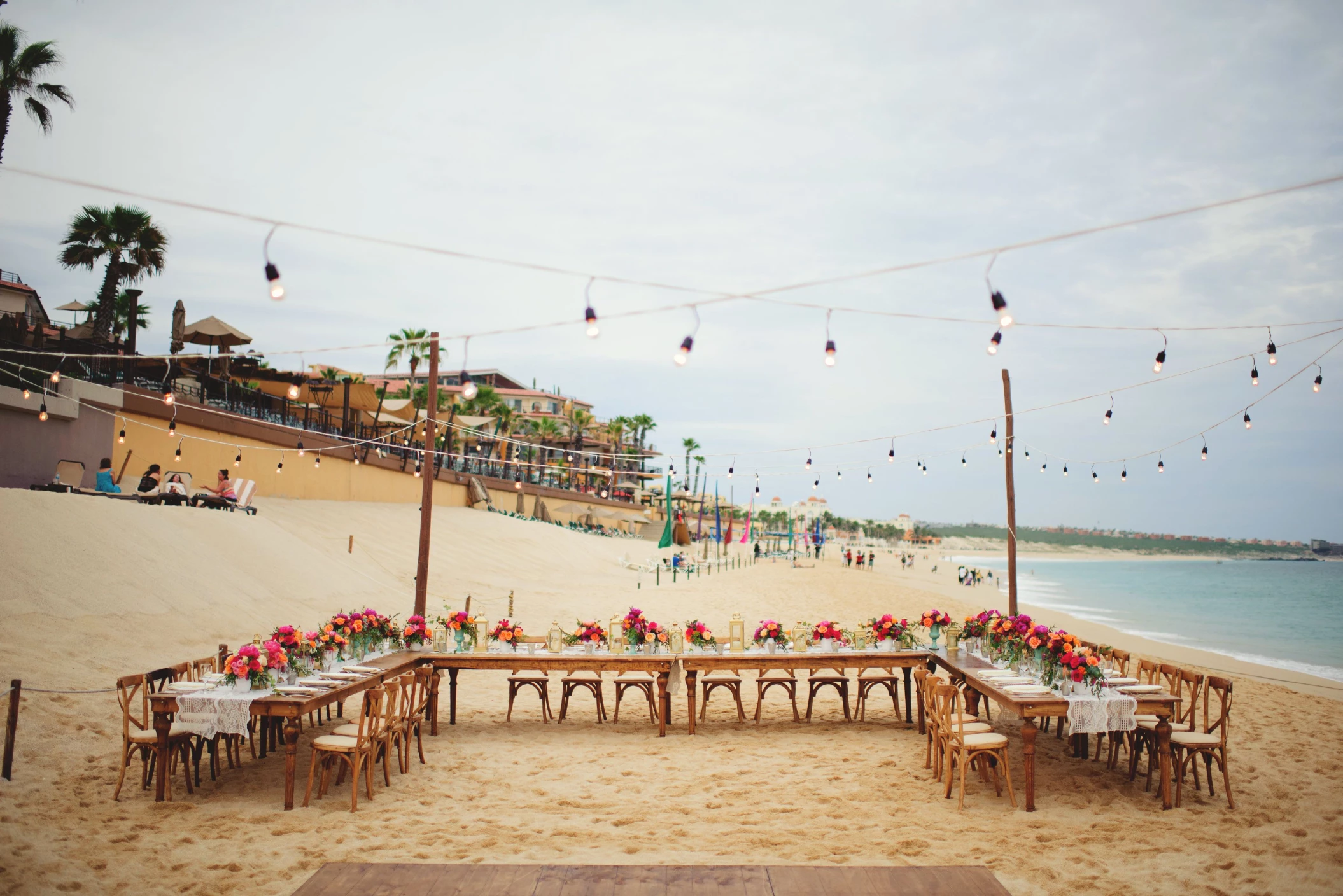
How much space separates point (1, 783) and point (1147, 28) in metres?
16.0

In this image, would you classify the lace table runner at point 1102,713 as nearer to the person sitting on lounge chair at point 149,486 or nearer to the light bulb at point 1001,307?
the light bulb at point 1001,307

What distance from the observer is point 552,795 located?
7.10m

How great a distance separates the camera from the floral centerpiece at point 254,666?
700cm

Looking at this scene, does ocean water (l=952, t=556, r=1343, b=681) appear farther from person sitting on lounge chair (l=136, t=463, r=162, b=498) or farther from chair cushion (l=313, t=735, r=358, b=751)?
person sitting on lounge chair (l=136, t=463, r=162, b=498)

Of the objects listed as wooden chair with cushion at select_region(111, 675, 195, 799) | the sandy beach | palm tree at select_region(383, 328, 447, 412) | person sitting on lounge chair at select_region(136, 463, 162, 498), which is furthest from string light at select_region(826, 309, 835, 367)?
palm tree at select_region(383, 328, 447, 412)

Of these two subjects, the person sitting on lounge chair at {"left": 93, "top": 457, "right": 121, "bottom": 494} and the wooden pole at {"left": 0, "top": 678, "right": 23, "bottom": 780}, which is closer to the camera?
the wooden pole at {"left": 0, "top": 678, "right": 23, "bottom": 780}

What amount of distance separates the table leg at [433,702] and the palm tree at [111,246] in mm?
20601

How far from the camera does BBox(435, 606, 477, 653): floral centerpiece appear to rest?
9.69m

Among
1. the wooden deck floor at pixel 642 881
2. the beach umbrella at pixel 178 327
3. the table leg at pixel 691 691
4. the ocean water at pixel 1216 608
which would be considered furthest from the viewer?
the ocean water at pixel 1216 608

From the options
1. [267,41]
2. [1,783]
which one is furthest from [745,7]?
[1,783]

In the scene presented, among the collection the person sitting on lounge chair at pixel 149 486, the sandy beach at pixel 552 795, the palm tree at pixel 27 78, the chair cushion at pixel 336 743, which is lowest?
the sandy beach at pixel 552 795

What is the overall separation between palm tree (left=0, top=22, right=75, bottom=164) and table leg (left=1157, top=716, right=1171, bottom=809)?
2385 cm

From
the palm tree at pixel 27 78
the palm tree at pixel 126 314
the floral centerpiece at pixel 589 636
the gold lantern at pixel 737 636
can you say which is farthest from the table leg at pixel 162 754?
the palm tree at pixel 126 314

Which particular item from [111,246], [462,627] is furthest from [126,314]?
[462,627]
